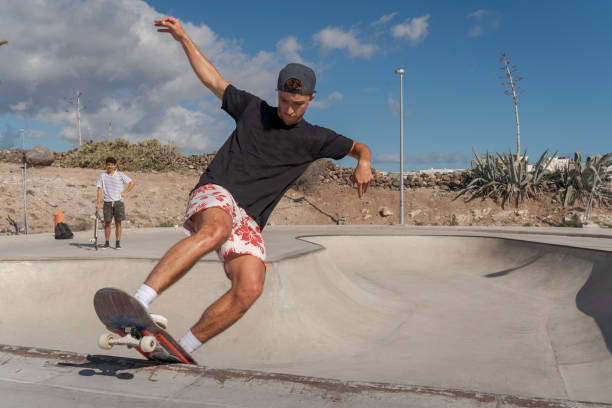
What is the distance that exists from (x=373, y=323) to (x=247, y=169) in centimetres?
379

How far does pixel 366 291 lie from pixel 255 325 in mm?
2724

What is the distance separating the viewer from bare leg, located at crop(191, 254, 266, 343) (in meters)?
2.55

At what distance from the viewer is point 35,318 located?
5.48 meters

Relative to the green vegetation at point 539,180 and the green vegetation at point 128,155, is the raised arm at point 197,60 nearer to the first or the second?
the green vegetation at point 539,180

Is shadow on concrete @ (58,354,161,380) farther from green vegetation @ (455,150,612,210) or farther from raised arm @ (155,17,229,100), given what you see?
green vegetation @ (455,150,612,210)

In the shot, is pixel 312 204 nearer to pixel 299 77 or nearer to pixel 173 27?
pixel 173 27

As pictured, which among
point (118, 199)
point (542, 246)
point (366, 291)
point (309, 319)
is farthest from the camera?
point (542, 246)

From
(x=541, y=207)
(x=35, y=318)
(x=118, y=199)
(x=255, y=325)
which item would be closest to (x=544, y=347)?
(x=255, y=325)

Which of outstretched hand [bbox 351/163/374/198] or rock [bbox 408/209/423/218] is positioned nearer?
outstretched hand [bbox 351/163/374/198]

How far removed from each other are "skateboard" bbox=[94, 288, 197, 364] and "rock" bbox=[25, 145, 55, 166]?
23093mm

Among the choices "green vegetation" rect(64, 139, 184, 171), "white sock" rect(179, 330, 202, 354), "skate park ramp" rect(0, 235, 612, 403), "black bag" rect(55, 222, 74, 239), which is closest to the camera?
"white sock" rect(179, 330, 202, 354)

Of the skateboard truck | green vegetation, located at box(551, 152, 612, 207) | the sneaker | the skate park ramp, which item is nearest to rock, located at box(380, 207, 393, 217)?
green vegetation, located at box(551, 152, 612, 207)

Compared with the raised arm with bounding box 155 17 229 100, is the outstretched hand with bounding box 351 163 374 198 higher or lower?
lower

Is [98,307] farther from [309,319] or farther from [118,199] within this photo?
[118,199]
